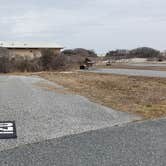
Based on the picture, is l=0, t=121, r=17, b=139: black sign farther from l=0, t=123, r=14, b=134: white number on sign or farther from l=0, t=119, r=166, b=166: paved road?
l=0, t=119, r=166, b=166: paved road

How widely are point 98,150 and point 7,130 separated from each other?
2462 millimetres

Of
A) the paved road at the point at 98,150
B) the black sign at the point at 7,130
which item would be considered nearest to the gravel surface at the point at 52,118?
the black sign at the point at 7,130

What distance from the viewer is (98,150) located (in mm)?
6094

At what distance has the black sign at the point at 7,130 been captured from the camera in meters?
7.17

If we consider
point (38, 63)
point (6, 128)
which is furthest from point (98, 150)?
point (38, 63)

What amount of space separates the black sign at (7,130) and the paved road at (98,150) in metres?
0.90

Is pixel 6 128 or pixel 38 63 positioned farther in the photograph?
pixel 38 63

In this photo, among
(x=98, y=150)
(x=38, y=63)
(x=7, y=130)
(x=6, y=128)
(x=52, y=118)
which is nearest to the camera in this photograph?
(x=98, y=150)

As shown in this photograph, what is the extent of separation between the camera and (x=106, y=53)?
139m

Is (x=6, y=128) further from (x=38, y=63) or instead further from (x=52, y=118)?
(x=38, y=63)

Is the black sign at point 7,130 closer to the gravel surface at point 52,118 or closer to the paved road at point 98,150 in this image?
the gravel surface at point 52,118

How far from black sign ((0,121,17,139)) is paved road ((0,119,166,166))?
0.90 meters

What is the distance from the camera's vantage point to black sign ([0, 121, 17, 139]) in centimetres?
717

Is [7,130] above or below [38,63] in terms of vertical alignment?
below
